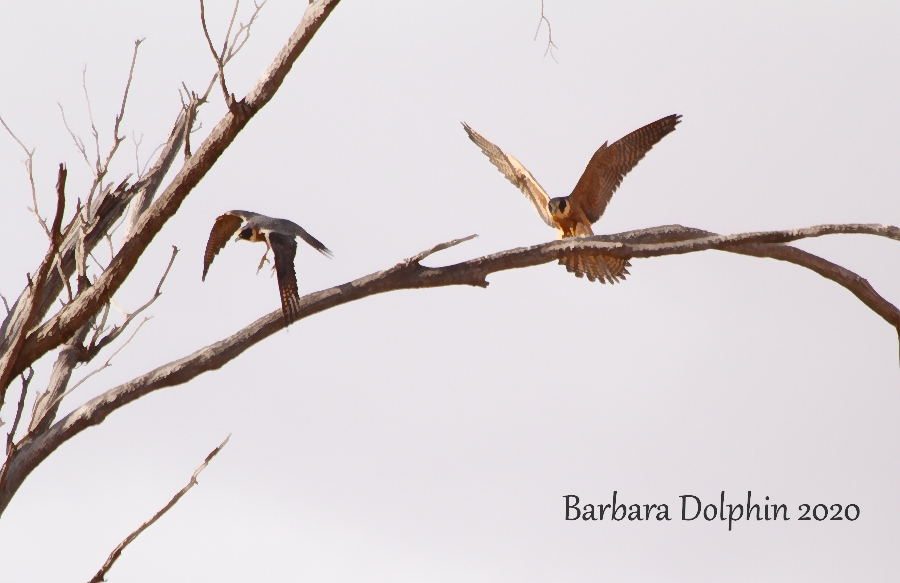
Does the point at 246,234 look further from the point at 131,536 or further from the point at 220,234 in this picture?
the point at 131,536

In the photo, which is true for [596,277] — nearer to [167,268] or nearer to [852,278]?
[852,278]

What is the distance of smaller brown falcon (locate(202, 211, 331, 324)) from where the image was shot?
360 cm

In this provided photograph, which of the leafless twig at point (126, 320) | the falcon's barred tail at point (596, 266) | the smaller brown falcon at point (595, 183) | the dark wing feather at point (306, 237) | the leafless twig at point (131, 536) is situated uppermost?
the smaller brown falcon at point (595, 183)

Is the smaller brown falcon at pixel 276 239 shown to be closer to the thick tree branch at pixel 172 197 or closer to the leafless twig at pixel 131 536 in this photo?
the thick tree branch at pixel 172 197

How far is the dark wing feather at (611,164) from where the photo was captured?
545 centimetres

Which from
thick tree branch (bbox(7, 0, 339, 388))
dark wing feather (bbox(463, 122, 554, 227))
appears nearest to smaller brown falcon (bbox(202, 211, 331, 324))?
thick tree branch (bbox(7, 0, 339, 388))

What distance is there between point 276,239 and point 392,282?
0.55m

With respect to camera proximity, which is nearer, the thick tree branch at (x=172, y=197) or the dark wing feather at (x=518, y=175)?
the thick tree branch at (x=172, y=197)

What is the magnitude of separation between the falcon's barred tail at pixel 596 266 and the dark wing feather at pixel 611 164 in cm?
86

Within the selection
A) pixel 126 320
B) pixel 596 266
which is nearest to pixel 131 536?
pixel 126 320

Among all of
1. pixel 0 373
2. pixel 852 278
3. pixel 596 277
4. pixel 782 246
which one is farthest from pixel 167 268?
pixel 852 278

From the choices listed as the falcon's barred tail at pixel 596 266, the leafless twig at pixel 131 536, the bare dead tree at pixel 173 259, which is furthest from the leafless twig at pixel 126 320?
the falcon's barred tail at pixel 596 266

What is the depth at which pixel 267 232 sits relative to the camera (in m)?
3.88

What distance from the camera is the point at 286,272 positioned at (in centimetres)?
371
